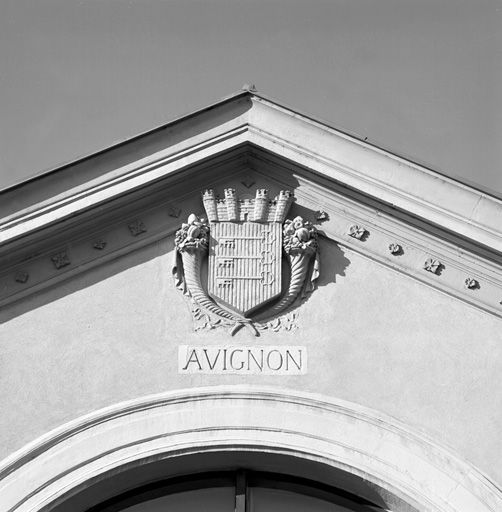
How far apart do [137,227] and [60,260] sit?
2.28 ft

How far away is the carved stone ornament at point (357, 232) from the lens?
13.4 metres

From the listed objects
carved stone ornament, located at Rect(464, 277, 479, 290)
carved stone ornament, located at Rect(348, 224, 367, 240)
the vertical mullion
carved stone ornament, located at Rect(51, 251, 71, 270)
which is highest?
carved stone ornament, located at Rect(348, 224, 367, 240)

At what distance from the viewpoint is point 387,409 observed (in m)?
12.7

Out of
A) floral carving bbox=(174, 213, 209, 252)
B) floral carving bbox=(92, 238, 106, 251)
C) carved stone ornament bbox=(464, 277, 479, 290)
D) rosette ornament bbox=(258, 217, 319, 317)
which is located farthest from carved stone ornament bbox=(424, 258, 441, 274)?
floral carving bbox=(92, 238, 106, 251)

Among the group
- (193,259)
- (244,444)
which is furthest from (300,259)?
(244,444)

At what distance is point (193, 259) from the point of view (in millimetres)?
13281

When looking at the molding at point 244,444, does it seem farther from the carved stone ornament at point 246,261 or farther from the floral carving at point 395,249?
the floral carving at point 395,249

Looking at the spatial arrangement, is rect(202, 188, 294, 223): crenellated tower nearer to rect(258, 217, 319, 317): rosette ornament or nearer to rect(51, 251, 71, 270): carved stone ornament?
rect(258, 217, 319, 317): rosette ornament

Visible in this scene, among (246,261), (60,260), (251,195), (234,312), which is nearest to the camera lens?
(234,312)

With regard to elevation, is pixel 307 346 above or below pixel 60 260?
below

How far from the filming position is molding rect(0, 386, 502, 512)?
12.3 metres

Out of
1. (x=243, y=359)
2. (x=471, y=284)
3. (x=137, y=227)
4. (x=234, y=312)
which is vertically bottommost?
(x=243, y=359)

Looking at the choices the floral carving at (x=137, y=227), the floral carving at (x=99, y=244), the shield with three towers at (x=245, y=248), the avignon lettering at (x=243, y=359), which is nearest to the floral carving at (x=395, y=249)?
the shield with three towers at (x=245, y=248)

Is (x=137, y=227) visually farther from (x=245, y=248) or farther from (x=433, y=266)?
(x=433, y=266)
